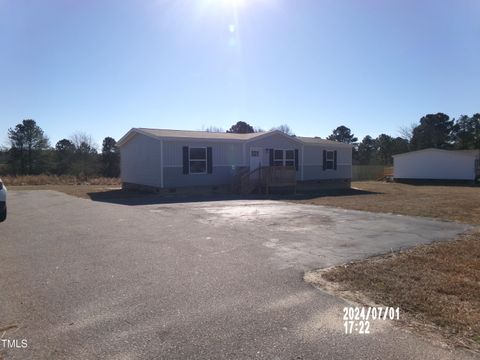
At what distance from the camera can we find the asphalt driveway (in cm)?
328

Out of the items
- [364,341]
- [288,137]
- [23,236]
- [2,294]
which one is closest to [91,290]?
[2,294]

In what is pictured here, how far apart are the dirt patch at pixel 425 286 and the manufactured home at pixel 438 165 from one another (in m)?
30.1

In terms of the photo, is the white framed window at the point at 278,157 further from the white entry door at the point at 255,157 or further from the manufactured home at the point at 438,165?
the manufactured home at the point at 438,165

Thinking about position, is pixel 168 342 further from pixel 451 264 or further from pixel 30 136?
pixel 30 136

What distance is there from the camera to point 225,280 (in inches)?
200

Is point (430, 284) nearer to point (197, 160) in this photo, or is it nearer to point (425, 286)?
point (425, 286)

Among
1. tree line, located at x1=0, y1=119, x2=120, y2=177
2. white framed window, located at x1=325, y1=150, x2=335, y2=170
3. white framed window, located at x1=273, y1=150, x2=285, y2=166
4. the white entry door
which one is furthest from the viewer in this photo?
tree line, located at x1=0, y1=119, x2=120, y2=177

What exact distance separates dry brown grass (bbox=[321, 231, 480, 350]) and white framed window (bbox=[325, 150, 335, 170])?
63.2 feet

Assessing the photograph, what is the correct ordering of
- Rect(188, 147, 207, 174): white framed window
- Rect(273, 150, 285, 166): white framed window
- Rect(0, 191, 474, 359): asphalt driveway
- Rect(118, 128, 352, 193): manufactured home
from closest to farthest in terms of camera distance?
Rect(0, 191, 474, 359): asphalt driveway
Rect(118, 128, 352, 193): manufactured home
Rect(188, 147, 207, 174): white framed window
Rect(273, 150, 285, 166): white framed window

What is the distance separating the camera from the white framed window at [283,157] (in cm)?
2331

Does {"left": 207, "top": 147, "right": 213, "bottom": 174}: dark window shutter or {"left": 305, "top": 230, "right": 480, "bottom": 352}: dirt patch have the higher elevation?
{"left": 207, "top": 147, "right": 213, "bottom": 174}: dark window shutter

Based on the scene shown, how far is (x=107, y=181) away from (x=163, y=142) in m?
14.7

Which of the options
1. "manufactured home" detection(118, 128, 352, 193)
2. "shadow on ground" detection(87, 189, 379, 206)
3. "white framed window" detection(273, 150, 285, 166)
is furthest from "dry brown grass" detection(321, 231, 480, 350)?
"white framed window" detection(273, 150, 285, 166)

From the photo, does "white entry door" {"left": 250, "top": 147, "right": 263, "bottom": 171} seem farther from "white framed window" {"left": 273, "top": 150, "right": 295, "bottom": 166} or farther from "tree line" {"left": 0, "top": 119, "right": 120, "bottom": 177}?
"tree line" {"left": 0, "top": 119, "right": 120, "bottom": 177}
